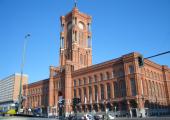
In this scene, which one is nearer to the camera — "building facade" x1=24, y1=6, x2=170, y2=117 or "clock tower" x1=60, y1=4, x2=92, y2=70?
"building facade" x1=24, y1=6, x2=170, y2=117

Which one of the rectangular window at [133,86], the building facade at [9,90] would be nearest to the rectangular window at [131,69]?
the rectangular window at [133,86]

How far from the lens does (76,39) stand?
320 feet

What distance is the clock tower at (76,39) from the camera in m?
95.3

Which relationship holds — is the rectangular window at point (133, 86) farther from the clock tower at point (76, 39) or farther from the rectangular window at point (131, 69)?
the clock tower at point (76, 39)

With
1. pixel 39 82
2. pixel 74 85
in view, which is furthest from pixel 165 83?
pixel 39 82

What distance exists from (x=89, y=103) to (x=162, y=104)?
84.1ft

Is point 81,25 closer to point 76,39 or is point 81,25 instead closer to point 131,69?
point 76,39

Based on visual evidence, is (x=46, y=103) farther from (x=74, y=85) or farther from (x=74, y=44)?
(x=74, y=44)

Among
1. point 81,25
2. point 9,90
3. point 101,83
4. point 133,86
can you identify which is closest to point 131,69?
point 133,86

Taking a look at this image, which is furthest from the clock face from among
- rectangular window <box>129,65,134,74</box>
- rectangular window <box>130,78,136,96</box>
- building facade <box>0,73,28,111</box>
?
building facade <box>0,73,28,111</box>

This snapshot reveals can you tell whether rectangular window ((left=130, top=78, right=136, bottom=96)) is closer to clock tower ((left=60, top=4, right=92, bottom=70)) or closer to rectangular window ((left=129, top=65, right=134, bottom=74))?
rectangular window ((left=129, top=65, right=134, bottom=74))

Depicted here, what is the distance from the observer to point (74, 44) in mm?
95250

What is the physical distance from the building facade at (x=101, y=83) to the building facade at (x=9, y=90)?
51.3 meters

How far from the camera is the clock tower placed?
95.3 metres
